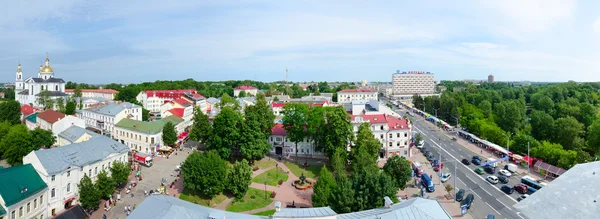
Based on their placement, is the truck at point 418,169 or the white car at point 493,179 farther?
the truck at point 418,169

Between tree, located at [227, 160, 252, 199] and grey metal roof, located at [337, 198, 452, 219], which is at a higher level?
grey metal roof, located at [337, 198, 452, 219]

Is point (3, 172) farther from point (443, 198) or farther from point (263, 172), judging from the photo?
point (443, 198)

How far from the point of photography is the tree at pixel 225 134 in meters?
44.6

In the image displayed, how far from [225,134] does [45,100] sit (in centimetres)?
6099

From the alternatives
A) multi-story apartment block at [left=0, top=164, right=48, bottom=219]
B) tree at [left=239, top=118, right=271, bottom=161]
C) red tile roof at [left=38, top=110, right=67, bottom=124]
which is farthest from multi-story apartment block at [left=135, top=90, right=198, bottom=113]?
multi-story apartment block at [left=0, top=164, right=48, bottom=219]

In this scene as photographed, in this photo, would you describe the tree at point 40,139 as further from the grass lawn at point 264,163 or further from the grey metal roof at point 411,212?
the grey metal roof at point 411,212

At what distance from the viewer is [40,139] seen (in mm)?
46938

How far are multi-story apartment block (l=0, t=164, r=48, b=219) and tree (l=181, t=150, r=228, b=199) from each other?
12335 millimetres

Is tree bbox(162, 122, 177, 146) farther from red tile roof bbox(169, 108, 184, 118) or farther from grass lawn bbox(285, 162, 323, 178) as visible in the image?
grass lawn bbox(285, 162, 323, 178)

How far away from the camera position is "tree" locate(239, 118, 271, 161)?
44.2m

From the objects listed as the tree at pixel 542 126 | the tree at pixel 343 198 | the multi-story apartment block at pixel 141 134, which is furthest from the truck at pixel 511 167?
the multi-story apartment block at pixel 141 134

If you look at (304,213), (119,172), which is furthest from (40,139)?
(304,213)

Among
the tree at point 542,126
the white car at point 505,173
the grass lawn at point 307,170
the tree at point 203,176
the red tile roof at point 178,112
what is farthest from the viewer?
the red tile roof at point 178,112

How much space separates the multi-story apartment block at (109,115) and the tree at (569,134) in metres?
76.9
